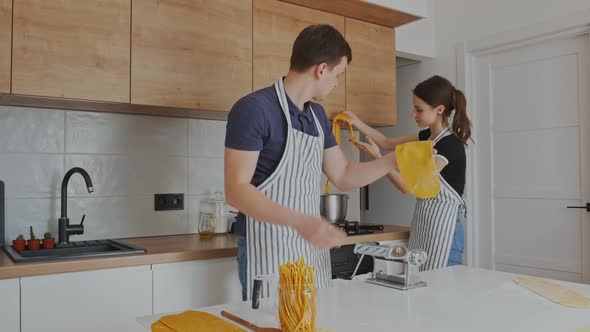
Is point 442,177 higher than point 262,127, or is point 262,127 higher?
point 262,127

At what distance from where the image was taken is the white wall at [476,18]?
3143 millimetres

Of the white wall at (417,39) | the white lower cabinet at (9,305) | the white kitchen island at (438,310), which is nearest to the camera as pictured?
the white kitchen island at (438,310)

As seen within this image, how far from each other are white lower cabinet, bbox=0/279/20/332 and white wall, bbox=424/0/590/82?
3.04 metres

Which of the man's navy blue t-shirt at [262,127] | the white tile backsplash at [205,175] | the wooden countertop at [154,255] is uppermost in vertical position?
the man's navy blue t-shirt at [262,127]

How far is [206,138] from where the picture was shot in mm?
2793

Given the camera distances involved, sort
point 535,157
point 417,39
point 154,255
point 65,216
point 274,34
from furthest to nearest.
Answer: point 417,39 → point 535,157 → point 274,34 → point 65,216 → point 154,255

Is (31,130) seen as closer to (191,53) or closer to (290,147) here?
→ (191,53)

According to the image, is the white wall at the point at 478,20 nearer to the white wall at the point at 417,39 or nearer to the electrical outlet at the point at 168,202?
the white wall at the point at 417,39

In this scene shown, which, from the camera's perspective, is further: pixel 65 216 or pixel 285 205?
pixel 65 216

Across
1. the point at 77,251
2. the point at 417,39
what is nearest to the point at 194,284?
the point at 77,251

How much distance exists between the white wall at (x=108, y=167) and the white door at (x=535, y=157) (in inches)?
74.3

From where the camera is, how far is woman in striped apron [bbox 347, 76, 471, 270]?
2.35 metres

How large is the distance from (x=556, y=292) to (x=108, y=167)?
195cm

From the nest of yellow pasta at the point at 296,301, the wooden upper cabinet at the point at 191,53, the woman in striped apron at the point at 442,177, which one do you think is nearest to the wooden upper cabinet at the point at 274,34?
the wooden upper cabinet at the point at 191,53
